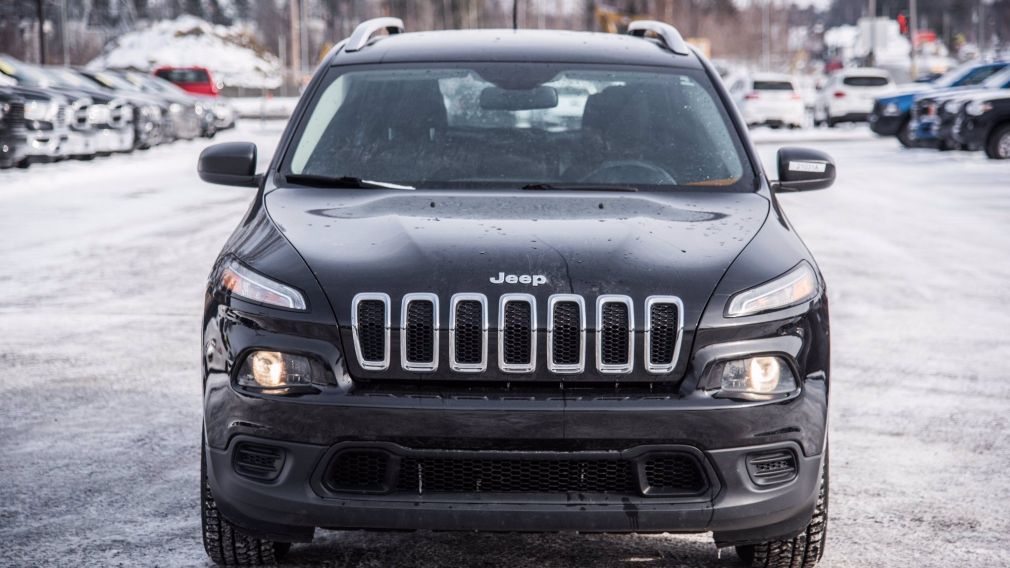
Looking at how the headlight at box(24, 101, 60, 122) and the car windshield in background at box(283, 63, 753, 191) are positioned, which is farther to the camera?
the headlight at box(24, 101, 60, 122)

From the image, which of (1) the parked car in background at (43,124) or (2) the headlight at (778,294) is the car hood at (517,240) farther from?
(1) the parked car in background at (43,124)

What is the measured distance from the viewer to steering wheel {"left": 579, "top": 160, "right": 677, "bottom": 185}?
4684 mm

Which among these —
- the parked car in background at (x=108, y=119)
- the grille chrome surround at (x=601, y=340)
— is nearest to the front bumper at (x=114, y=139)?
the parked car in background at (x=108, y=119)

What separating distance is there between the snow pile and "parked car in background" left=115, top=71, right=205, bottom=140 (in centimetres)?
6309

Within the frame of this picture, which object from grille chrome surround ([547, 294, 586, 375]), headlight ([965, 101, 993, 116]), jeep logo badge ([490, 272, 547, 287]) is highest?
jeep logo badge ([490, 272, 547, 287])

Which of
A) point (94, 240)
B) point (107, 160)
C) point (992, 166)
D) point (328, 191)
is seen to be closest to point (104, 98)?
point (107, 160)

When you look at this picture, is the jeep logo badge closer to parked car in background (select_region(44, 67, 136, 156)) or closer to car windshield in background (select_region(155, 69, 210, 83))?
parked car in background (select_region(44, 67, 136, 156))

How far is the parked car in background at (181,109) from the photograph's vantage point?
3012 cm

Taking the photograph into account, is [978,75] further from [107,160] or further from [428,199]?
[428,199]

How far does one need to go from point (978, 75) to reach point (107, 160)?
704 inches

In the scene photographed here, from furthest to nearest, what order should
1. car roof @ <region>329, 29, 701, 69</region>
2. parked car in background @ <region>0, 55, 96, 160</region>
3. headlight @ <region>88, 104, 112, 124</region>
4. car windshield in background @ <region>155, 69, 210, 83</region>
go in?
A: car windshield in background @ <region>155, 69, 210, 83</region> → headlight @ <region>88, 104, 112, 124</region> → parked car in background @ <region>0, 55, 96, 160</region> → car roof @ <region>329, 29, 701, 69</region>

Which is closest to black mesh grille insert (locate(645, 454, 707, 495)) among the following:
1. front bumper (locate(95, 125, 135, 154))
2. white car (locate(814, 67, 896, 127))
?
front bumper (locate(95, 125, 135, 154))

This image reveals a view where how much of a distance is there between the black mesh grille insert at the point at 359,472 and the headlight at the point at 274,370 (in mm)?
222

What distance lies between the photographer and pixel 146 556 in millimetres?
4238
